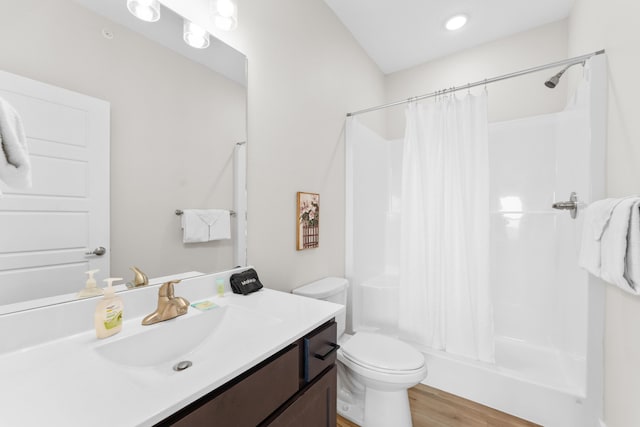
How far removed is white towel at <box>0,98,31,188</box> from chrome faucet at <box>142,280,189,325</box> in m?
0.50

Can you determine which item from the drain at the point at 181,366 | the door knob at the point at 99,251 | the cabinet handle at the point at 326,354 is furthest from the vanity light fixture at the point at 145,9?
the cabinet handle at the point at 326,354

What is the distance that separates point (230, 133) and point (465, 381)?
6.51 ft

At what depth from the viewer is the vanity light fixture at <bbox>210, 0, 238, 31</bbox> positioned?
1.14 m

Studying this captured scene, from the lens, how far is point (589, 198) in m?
1.39

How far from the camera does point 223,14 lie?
1.15 meters

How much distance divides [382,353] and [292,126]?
4.49 ft

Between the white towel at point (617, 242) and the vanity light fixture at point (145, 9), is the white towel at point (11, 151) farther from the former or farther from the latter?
the white towel at point (617, 242)

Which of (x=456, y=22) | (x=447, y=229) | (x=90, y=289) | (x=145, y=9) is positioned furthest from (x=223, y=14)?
(x=456, y=22)

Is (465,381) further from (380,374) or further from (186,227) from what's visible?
(186,227)

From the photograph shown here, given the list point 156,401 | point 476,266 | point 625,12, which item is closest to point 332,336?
point 156,401

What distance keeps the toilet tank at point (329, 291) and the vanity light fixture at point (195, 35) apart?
1297mm

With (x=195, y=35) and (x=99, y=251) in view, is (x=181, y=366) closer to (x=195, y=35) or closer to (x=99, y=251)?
(x=99, y=251)

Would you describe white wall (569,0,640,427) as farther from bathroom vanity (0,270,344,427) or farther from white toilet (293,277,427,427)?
bathroom vanity (0,270,344,427)

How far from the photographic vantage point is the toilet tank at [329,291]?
158cm
